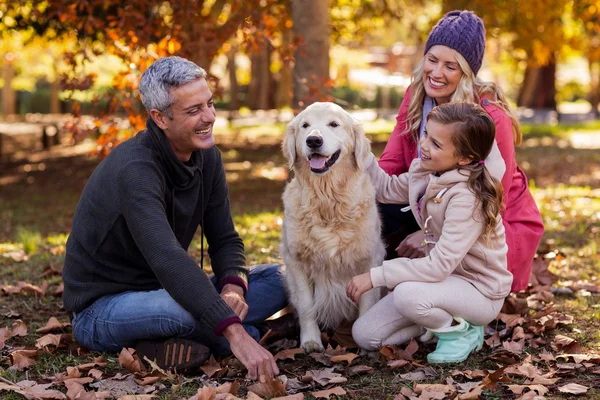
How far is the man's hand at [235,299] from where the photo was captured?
3.60 metres

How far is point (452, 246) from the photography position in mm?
3422

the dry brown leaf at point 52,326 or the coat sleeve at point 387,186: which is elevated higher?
the coat sleeve at point 387,186

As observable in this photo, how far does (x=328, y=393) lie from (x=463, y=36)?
2.13m

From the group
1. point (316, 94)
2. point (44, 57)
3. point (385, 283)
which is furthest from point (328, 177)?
point (44, 57)

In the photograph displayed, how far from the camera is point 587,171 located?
11023 millimetres

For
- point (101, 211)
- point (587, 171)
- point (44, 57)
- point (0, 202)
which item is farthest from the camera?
point (44, 57)

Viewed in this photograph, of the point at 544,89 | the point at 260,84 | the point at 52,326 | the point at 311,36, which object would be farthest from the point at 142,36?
the point at 260,84

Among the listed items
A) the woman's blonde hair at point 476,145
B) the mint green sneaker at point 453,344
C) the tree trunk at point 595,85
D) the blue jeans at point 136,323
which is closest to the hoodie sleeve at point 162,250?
the blue jeans at point 136,323

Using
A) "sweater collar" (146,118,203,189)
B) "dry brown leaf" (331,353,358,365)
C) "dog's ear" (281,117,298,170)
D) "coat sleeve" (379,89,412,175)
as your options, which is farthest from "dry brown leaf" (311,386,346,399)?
"coat sleeve" (379,89,412,175)

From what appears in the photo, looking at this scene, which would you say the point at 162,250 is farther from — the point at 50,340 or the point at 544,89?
the point at 544,89

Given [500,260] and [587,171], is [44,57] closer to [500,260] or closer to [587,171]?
[587,171]

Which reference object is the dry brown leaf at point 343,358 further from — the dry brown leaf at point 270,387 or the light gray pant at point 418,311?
the dry brown leaf at point 270,387

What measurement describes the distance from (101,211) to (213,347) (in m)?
0.89

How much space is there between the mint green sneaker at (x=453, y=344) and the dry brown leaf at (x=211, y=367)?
3.41 ft
